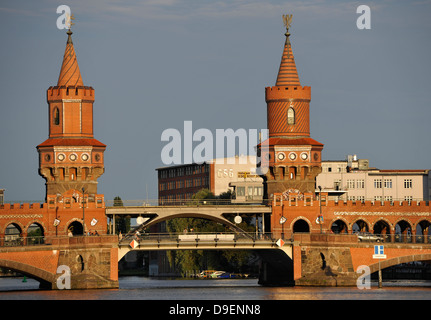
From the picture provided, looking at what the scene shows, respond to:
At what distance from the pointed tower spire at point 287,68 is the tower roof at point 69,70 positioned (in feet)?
80.6

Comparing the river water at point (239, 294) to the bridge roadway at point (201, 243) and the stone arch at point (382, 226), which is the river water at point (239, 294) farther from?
the stone arch at point (382, 226)

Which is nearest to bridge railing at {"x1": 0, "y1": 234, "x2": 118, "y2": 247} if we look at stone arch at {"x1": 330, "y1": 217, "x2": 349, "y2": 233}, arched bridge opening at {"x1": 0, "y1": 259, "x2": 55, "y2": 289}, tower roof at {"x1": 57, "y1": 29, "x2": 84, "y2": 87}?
arched bridge opening at {"x1": 0, "y1": 259, "x2": 55, "y2": 289}

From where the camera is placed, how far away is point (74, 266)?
150 meters

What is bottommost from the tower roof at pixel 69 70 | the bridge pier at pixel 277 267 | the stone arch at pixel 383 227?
the bridge pier at pixel 277 267

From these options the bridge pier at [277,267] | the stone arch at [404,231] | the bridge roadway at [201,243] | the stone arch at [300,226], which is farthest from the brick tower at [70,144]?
the stone arch at [404,231]

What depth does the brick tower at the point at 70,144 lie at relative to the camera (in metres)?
166

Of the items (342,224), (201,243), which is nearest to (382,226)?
(342,224)

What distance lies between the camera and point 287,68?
17162 cm

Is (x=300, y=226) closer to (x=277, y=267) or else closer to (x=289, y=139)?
(x=277, y=267)

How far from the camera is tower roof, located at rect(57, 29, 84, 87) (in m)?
168

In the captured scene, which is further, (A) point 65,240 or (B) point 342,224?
(B) point 342,224

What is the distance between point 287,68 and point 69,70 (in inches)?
1058

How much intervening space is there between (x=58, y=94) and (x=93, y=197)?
13760mm

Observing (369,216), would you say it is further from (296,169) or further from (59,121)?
(59,121)
